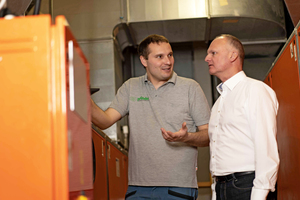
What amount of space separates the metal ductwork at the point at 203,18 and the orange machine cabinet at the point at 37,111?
4464 mm

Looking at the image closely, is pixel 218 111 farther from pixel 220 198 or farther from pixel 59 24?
pixel 59 24

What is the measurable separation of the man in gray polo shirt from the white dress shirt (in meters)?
0.23

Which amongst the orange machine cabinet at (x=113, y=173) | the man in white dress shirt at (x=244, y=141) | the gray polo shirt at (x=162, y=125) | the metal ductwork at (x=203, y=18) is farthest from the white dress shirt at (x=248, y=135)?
the metal ductwork at (x=203, y=18)

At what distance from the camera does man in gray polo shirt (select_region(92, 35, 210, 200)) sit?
2.01 meters

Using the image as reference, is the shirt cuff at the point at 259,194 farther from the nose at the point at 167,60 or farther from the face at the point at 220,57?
the nose at the point at 167,60

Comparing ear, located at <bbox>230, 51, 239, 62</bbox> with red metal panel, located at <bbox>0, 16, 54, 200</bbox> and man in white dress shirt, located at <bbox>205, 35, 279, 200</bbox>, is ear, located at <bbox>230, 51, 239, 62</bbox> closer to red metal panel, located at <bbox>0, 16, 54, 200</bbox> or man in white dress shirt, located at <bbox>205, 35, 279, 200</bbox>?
man in white dress shirt, located at <bbox>205, 35, 279, 200</bbox>

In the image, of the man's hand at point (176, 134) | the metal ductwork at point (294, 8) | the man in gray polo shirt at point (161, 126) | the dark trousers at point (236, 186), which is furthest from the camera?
the metal ductwork at point (294, 8)

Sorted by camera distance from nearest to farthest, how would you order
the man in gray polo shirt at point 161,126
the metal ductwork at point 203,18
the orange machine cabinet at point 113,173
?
the man in gray polo shirt at point 161,126
the orange machine cabinet at point 113,173
the metal ductwork at point 203,18

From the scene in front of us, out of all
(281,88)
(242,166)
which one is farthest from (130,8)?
(242,166)

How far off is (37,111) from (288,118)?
2.03 m

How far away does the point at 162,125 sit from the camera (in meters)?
2.11

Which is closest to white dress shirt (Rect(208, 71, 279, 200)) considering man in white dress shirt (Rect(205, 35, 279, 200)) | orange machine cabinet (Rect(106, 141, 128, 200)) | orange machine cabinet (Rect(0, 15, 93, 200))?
man in white dress shirt (Rect(205, 35, 279, 200))

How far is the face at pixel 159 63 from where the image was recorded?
227 cm

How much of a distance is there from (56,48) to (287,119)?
2.03m
